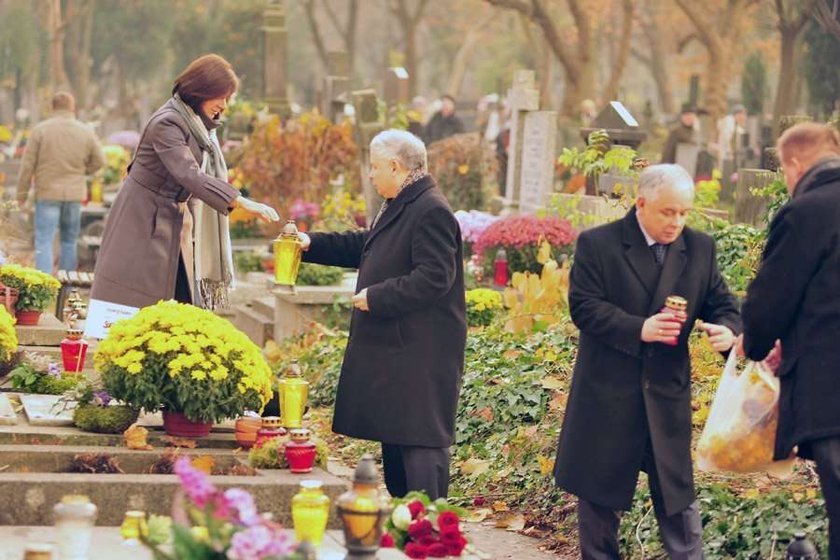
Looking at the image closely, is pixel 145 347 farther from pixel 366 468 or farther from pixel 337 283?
pixel 337 283

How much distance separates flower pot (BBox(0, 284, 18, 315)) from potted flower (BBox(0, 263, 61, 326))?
4 cm

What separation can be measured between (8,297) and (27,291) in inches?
6.8

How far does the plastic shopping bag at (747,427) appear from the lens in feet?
23.1

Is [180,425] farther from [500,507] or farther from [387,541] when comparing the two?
[500,507]

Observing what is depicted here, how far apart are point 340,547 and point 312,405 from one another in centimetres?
567

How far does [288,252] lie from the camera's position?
8.34 m

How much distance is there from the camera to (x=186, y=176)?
8797 millimetres

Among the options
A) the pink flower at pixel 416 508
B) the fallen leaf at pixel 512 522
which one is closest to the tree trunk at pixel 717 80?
the fallen leaf at pixel 512 522

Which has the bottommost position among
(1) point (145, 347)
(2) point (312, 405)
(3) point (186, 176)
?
(2) point (312, 405)

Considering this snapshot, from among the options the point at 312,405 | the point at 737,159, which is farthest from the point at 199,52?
the point at 312,405

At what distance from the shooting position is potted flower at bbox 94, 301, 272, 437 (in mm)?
7941

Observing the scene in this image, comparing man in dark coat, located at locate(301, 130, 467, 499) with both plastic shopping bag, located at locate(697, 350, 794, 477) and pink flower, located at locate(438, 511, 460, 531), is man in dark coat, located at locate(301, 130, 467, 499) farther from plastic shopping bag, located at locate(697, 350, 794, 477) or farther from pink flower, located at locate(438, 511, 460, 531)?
plastic shopping bag, located at locate(697, 350, 794, 477)

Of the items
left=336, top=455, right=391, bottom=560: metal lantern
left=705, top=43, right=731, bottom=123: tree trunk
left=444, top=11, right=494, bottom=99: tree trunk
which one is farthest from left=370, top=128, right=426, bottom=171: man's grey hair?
left=444, top=11, right=494, bottom=99: tree trunk

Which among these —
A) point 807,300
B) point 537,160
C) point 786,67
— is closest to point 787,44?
point 786,67
